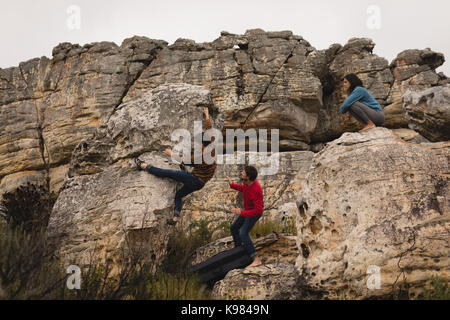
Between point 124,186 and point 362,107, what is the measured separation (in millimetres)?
3718

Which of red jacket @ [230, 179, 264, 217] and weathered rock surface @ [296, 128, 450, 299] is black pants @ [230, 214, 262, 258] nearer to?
red jacket @ [230, 179, 264, 217]

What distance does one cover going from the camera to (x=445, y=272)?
4.88 meters

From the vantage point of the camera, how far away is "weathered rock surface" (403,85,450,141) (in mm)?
6676

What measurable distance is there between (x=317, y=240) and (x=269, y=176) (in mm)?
8334

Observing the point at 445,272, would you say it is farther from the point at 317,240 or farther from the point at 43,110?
the point at 43,110

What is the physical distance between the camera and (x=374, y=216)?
528cm

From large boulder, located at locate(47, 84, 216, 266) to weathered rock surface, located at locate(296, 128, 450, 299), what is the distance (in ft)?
7.24

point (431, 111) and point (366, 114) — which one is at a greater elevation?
point (431, 111)

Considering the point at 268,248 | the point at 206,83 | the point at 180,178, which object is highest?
the point at 206,83

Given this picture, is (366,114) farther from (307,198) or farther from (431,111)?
(307,198)

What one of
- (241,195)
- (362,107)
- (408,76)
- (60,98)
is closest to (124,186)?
(362,107)

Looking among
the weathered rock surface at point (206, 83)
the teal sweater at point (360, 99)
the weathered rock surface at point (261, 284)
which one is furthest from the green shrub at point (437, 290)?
the weathered rock surface at point (206, 83)

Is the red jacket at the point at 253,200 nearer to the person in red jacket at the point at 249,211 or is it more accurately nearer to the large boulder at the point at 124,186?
the person in red jacket at the point at 249,211
